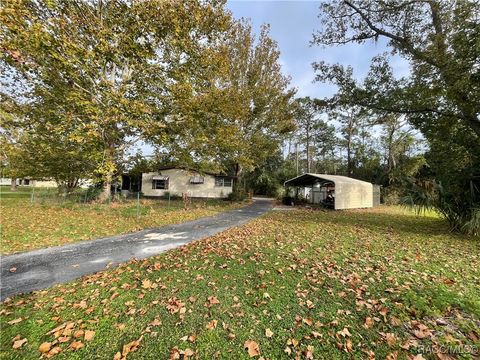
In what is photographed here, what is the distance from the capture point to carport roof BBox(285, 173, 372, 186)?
59.8 ft

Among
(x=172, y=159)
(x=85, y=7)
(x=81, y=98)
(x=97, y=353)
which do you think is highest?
(x=85, y=7)

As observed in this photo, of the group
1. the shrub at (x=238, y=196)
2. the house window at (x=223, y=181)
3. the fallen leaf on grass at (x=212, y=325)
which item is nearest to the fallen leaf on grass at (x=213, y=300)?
the fallen leaf on grass at (x=212, y=325)

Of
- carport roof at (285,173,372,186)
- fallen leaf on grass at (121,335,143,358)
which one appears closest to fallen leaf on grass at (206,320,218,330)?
fallen leaf on grass at (121,335,143,358)

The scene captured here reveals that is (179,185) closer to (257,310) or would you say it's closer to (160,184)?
(160,184)

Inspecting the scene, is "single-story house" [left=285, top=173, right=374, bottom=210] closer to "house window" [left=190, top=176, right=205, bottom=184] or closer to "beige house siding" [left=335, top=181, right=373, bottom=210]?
"beige house siding" [left=335, top=181, right=373, bottom=210]

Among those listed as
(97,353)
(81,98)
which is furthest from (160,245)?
(81,98)

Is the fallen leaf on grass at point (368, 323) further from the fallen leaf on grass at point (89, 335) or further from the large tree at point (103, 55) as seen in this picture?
the large tree at point (103, 55)

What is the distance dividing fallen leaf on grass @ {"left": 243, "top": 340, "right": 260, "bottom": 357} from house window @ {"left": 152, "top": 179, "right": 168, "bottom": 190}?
25686mm

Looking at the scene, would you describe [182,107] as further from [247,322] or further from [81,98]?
[247,322]

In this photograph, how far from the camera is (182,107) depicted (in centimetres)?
1280

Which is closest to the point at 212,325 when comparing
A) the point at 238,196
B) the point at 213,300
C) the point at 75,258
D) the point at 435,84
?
the point at 213,300

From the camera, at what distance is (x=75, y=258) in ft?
17.6

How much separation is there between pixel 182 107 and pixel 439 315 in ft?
41.9

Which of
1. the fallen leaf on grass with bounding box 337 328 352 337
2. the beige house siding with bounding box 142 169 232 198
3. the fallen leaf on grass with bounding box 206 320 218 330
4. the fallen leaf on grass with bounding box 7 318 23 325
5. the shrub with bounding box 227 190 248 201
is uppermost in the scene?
the beige house siding with bounding box 142 169 232 198
